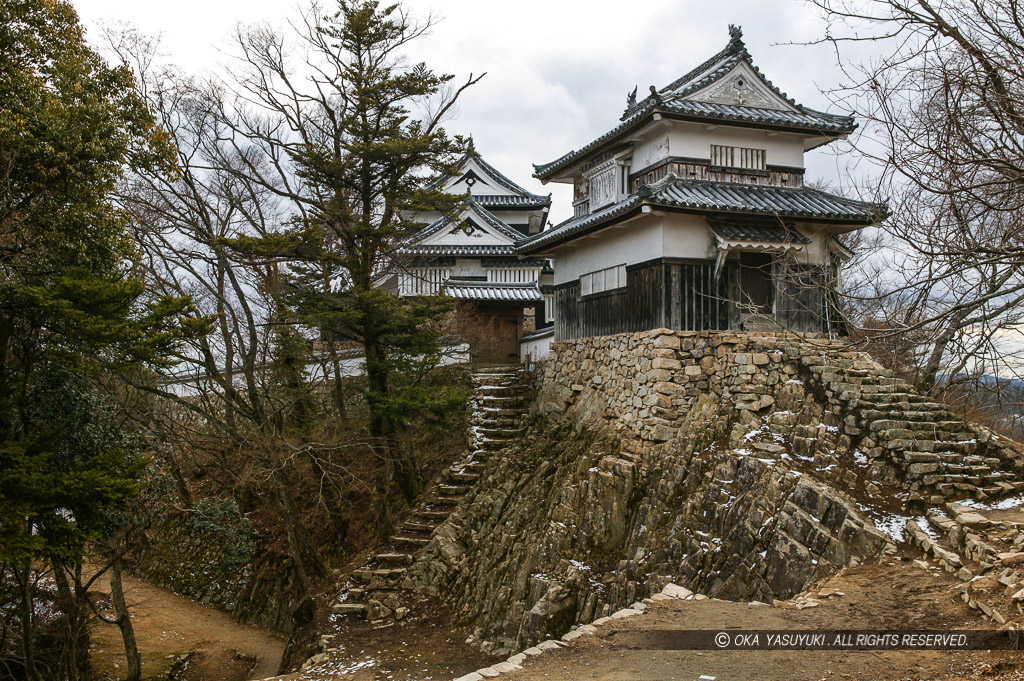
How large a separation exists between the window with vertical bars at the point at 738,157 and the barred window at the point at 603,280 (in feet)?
10.3

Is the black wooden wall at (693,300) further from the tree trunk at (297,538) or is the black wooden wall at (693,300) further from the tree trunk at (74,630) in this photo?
the tree trunk at (74,630)

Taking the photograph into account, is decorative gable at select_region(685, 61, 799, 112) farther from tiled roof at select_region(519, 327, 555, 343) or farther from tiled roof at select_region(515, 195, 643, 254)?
tiled roof at select_region(519, 327, 555, 343)

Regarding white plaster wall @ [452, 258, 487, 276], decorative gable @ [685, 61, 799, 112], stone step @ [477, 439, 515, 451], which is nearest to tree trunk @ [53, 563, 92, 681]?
stone step @ [477, 439, 515, 451]

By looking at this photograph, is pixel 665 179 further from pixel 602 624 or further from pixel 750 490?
pixel 602 624

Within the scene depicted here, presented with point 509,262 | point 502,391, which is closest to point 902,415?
point 502,391

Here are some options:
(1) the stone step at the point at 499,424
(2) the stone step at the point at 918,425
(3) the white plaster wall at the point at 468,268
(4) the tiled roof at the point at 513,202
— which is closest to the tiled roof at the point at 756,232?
(2) the stone step at the point at 918,425

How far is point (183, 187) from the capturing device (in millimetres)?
18984

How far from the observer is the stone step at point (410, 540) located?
15.8 m

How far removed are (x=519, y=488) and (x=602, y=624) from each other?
6.75m

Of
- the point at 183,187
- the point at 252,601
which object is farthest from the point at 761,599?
the point at 183,187

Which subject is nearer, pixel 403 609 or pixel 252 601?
pixel 403 609

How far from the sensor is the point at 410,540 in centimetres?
1587

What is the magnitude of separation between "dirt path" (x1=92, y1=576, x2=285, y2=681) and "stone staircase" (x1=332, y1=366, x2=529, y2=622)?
138 inches

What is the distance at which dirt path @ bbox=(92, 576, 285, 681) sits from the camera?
16172 mm
